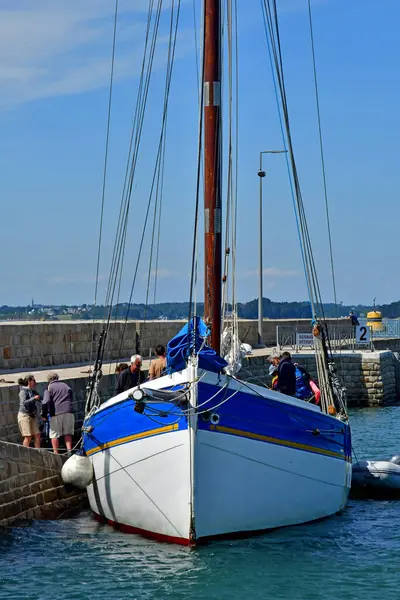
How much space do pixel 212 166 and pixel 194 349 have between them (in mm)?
3107

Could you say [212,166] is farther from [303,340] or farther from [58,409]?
[303,340]

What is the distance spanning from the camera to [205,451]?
13000 millimetres

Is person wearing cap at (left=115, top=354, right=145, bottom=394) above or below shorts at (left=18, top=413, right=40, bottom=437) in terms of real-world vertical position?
above

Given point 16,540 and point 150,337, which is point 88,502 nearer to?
point 16,540

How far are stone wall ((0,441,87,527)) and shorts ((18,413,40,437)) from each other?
0.71 meters

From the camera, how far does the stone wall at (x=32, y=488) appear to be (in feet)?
46.2

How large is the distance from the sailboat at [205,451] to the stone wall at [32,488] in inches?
28.7

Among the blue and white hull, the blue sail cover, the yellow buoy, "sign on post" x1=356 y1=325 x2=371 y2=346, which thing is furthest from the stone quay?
the blue sail cover

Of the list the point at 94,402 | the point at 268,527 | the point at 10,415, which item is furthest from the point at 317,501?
the point at 10,415

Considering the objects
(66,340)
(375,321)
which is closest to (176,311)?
(375,321)

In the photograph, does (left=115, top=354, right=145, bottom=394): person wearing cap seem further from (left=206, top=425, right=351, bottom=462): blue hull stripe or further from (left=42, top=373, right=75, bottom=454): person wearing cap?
(left=206, top=425, right=351, bottom=462): blue hull stripe

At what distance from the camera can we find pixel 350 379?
116 ft

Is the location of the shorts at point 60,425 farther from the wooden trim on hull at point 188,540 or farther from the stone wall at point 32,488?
the wooden trim on hull at point 188,540

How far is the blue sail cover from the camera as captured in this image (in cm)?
1333
